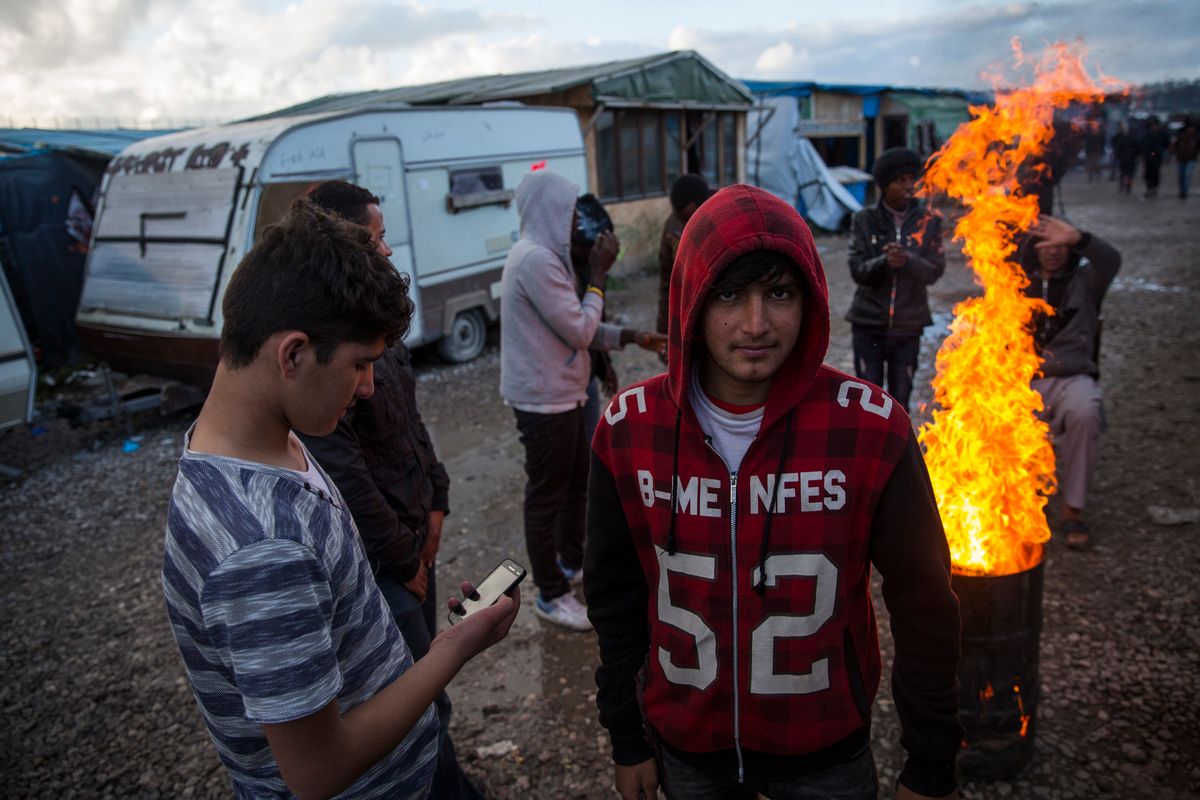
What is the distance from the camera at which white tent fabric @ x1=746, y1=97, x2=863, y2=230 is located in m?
19.7

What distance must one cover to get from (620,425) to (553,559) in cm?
244

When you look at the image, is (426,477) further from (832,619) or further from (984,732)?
(984,732)

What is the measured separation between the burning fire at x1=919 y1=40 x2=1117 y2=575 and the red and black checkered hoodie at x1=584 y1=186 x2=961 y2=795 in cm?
112

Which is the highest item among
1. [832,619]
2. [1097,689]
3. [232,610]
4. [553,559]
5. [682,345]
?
[682,345]

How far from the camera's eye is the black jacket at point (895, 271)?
5020mm

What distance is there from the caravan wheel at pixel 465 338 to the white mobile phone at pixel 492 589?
26.5ft

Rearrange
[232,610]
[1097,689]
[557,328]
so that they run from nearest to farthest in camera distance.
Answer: [232,610] < [1097,689] < [557,328]

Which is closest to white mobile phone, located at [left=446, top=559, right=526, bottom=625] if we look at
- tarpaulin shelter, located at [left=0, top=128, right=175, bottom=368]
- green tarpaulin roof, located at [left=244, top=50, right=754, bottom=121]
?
tarpaulin shelter, located at [left=0, top=128, right=175, bottom=368]

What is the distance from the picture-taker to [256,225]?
723 cm

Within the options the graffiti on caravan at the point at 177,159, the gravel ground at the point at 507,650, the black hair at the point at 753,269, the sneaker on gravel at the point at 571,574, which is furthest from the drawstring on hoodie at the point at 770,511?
the graffiti on caravan at the point at 177,159

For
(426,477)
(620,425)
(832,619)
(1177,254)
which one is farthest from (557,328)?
(1177,254)

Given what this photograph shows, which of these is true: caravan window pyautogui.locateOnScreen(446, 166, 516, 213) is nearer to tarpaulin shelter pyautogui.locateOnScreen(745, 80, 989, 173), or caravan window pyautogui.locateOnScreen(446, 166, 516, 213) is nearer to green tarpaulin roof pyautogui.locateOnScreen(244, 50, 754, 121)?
green tarpaulin roof pyautogui.locateOnScreen(244, 50, 754, 121)

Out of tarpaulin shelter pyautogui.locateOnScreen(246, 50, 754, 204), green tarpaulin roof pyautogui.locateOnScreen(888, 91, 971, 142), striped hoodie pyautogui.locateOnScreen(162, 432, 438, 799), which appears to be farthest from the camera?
green tarpaulin roof pyautogui.locateOnScreen(888, 91, 971, 142)

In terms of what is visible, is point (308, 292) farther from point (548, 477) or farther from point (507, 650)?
point (507, 650)
